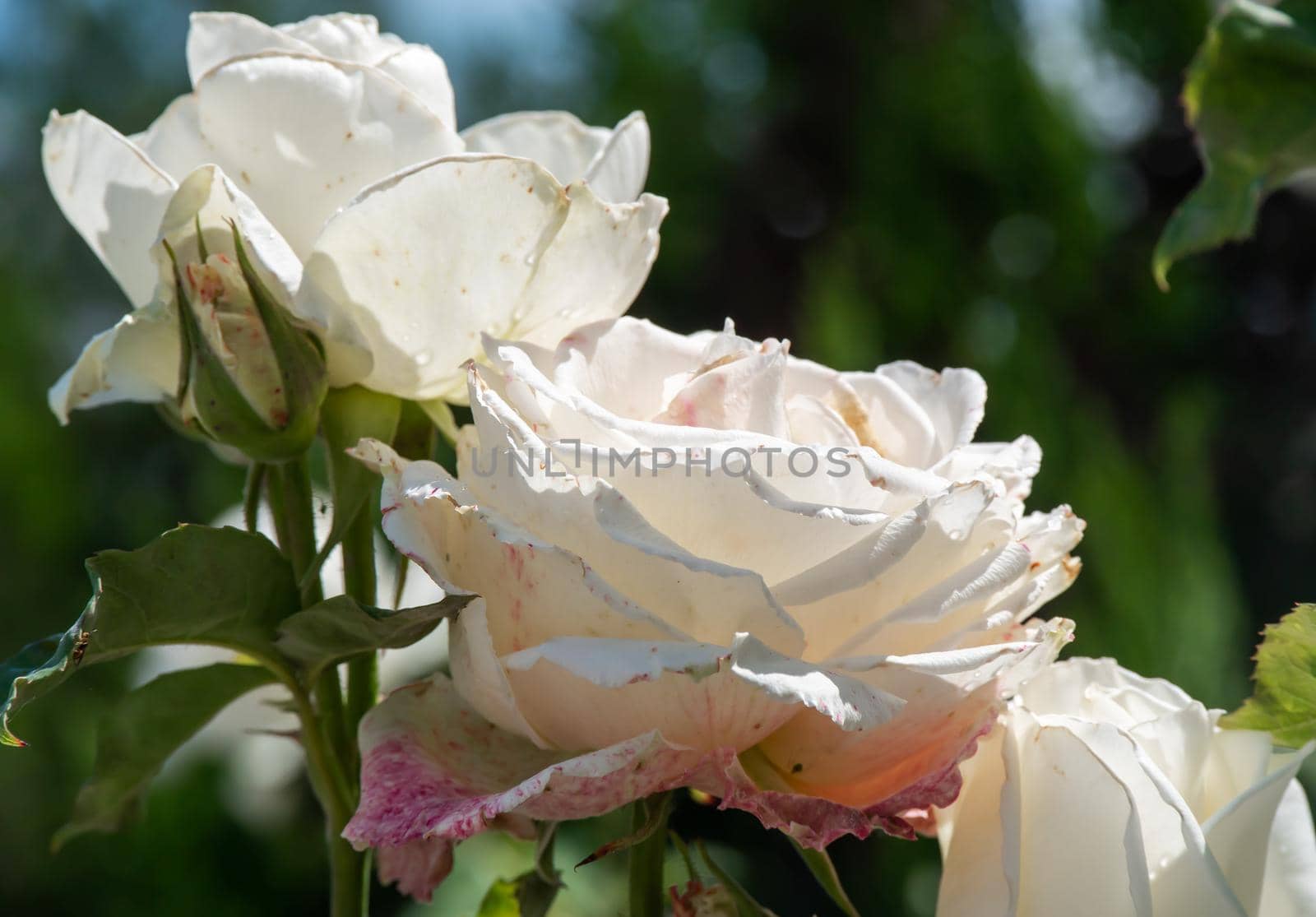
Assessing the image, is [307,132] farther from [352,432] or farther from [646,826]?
[646,826]

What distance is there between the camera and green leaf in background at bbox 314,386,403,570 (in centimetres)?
26

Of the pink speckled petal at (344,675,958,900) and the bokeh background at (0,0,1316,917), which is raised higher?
the pink speckled petal at (344,675,958,900)

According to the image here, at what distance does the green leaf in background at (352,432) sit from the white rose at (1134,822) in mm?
155

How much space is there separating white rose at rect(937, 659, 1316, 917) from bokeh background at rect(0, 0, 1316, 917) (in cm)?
80

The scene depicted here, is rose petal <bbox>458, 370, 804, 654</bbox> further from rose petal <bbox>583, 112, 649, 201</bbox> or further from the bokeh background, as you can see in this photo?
the bokeh background

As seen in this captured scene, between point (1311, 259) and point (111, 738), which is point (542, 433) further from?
point (1311, 259)

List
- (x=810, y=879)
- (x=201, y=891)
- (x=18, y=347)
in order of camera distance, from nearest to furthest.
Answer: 1. (x=810, y=879)
2. (x=201, y=891)
3. (x=18, y=347)

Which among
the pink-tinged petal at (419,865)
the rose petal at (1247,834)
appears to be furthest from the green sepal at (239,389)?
the rose petal at (1247,834)

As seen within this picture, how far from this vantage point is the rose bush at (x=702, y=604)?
204 millimetres

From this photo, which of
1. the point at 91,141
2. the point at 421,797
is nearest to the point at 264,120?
the point at 91,141

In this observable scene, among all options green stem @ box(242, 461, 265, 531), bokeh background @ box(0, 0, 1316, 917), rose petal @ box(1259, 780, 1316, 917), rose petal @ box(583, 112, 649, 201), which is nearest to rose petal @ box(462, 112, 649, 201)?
rose petal @ box(583, 112, 649, 201)

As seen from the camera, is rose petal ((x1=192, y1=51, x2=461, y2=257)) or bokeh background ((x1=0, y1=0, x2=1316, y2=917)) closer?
rose petal ((x1=192, y1=51, x2=461, y2=257))

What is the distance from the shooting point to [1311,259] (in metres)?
1.95

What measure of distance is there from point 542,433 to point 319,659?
8 centimetres
